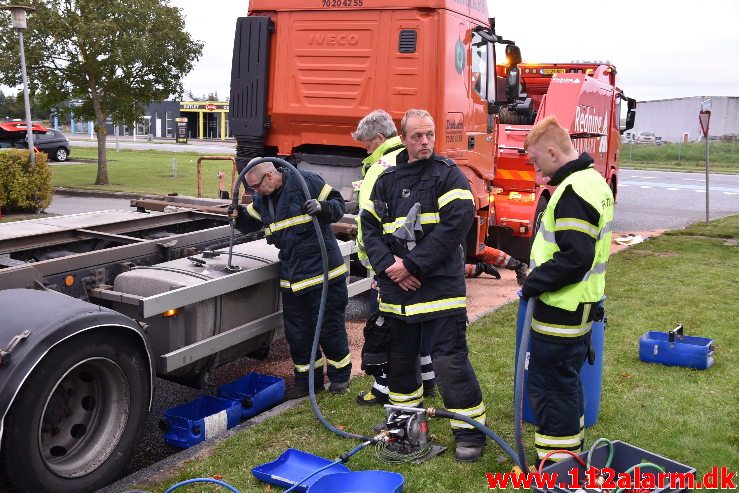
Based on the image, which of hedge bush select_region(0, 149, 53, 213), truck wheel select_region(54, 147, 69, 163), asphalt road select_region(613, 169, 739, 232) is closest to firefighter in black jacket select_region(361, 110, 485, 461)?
asphalt road select_region(613, 169, 739, 232)

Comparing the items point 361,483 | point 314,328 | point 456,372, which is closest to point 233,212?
point 314,328

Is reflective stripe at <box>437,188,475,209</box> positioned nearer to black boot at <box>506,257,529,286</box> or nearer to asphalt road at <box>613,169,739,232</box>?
black boot at <box>506,257,529,286</box>

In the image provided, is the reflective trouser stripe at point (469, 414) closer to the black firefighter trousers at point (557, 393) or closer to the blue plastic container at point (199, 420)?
the black firefighter trousers at point (557, 393)

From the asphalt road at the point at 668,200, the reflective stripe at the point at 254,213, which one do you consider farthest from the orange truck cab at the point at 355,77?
the asphalt road at the point at 668,200

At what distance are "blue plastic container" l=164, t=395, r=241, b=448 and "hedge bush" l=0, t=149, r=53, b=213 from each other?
11535mm

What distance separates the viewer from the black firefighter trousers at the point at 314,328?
17.2ft

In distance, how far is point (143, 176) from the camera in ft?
79.1

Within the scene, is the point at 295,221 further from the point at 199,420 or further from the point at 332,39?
the point at 332,39

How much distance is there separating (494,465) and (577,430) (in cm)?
56

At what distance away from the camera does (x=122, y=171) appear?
25.7 m

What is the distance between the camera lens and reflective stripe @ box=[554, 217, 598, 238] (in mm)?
3676

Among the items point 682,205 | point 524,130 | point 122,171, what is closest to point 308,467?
point 524,130

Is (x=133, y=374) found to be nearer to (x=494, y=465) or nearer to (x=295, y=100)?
(x=494, y=465)

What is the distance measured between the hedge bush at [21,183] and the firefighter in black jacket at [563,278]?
13451 mm
